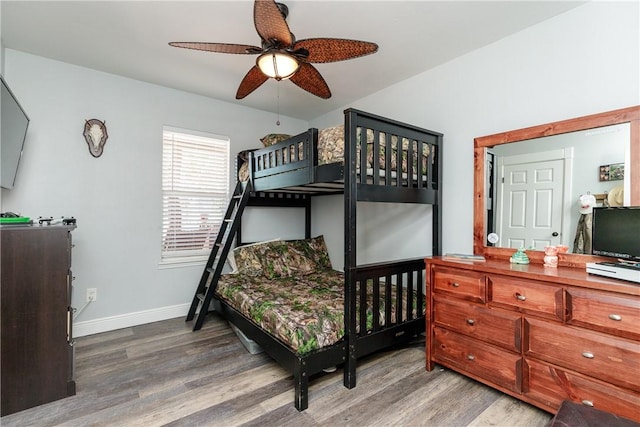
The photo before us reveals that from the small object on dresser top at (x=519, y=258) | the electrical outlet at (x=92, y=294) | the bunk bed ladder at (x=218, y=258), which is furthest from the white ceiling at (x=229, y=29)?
the electrical outlet at (x=92, y=294)

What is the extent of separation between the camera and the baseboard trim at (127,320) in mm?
2785

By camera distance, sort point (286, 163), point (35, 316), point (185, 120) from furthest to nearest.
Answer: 1. point (185, 120)
2. point (286, 163)
3. point (35, 316)

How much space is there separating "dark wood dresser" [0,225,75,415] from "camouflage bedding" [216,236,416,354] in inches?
46.0

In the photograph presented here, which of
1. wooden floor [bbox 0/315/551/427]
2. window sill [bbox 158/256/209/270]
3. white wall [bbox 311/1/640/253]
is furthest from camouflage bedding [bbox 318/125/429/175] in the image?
window sill [bbox 158/256/209/270]

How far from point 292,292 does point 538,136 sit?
221 centimetres

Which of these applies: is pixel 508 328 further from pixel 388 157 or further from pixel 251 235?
pixel 251 235

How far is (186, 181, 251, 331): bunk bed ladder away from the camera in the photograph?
2994 millimetres

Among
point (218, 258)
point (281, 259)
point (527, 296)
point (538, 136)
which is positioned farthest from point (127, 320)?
point (538, 136)

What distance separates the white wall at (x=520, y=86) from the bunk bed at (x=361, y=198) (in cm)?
20

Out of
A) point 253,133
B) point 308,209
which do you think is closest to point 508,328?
point 308,209

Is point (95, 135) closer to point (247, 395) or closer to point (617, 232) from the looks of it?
point (247, 395)

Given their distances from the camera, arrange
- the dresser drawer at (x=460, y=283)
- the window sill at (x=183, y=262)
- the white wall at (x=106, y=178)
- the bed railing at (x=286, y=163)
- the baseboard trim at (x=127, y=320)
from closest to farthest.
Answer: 1. the dresser drawer at (x=460, y=283)
2. the bed railing at (x=286, y=163)
3. the white wall at (x=106, y=178)
4. the baseboard trim at (x=127, y=320)
5. the window sill at (x=183, y=262)

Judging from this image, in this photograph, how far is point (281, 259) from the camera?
3438mm

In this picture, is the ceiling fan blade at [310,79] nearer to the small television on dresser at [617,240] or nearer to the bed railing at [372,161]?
the bed railing at [372,161]
